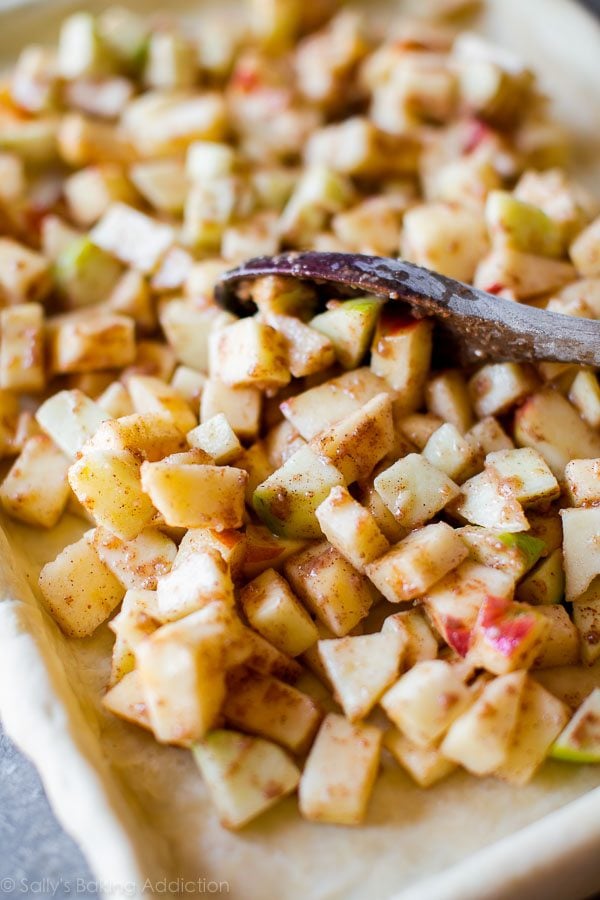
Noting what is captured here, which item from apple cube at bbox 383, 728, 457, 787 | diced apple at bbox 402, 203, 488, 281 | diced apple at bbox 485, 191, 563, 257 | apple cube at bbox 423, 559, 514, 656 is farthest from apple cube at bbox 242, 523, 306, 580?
diced apple at bbox 485, 191, 563, 257

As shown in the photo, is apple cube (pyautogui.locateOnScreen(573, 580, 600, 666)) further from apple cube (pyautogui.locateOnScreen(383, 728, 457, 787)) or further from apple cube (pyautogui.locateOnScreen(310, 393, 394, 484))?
apple cube (pyautogui.locateOnScreen(310, 393, 394, 484))

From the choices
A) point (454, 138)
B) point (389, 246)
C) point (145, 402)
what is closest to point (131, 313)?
point (145, 402)

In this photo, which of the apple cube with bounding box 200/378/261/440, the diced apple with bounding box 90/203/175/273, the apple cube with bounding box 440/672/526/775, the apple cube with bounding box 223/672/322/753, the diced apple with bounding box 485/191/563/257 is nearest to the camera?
the apple cube with bounding box 440/672/526/775

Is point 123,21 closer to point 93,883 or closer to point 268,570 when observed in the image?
point 268,570

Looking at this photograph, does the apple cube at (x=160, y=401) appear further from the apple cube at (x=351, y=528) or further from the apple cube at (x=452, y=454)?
the apple cube at (x=452, y=454)

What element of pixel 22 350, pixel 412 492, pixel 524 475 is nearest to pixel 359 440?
pixel 412 492

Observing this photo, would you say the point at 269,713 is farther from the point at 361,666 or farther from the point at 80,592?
the point at 80,592

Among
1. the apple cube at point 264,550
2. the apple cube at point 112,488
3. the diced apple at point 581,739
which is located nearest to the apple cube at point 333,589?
the apple cube at point 264,550

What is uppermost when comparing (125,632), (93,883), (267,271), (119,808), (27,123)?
(27,123)
